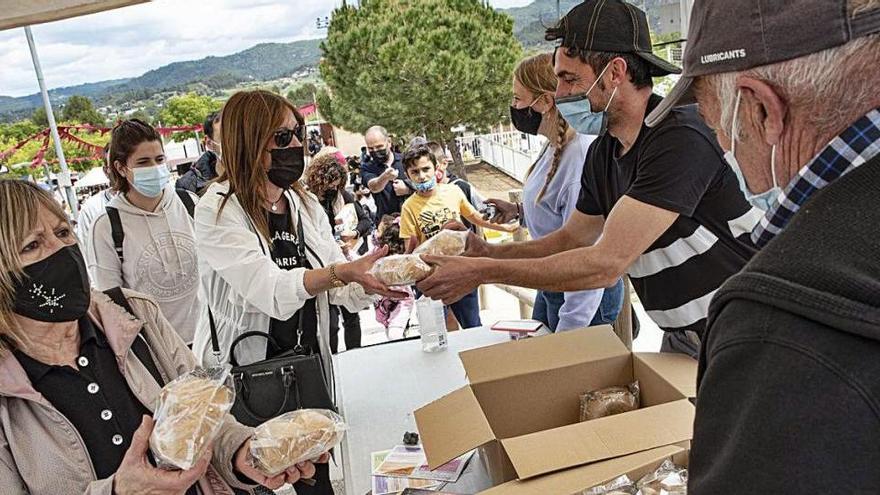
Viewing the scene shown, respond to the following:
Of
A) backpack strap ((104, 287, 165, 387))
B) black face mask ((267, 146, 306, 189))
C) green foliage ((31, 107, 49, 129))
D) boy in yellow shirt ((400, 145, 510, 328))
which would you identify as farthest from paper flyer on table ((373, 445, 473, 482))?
green foliage ((31, 107, 49, 129))

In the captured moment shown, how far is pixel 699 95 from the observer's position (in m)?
0.91

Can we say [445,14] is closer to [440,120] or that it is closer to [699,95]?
[440,120]

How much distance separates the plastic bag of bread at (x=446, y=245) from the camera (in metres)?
2.24

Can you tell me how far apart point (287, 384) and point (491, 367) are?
2.37ft

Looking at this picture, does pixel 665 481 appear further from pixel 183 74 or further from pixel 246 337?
pixel 183 74

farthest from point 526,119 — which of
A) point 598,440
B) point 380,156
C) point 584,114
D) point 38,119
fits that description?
point 38,119

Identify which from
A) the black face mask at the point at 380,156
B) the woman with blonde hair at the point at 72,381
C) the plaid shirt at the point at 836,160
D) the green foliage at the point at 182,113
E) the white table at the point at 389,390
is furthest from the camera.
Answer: the green foliage at the point at 182,113

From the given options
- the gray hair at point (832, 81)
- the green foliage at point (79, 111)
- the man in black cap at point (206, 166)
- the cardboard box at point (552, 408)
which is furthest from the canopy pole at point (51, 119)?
the gray hair at point (832, 81)

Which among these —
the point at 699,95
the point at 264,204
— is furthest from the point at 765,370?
the point at 264,204

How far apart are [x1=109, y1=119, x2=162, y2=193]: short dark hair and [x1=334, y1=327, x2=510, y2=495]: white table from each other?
1517 millimetres

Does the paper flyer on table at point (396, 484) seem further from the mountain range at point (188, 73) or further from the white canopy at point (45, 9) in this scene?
the mountain range at point (188, 73)

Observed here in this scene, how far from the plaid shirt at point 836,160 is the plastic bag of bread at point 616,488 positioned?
62 centimetres

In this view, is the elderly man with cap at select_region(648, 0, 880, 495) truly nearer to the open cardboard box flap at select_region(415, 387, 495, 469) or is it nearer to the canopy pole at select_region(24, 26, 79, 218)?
the open cardboard box flap at select_region(415, 387, 495, 469)

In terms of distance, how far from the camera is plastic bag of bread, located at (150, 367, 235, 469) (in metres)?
1.26
